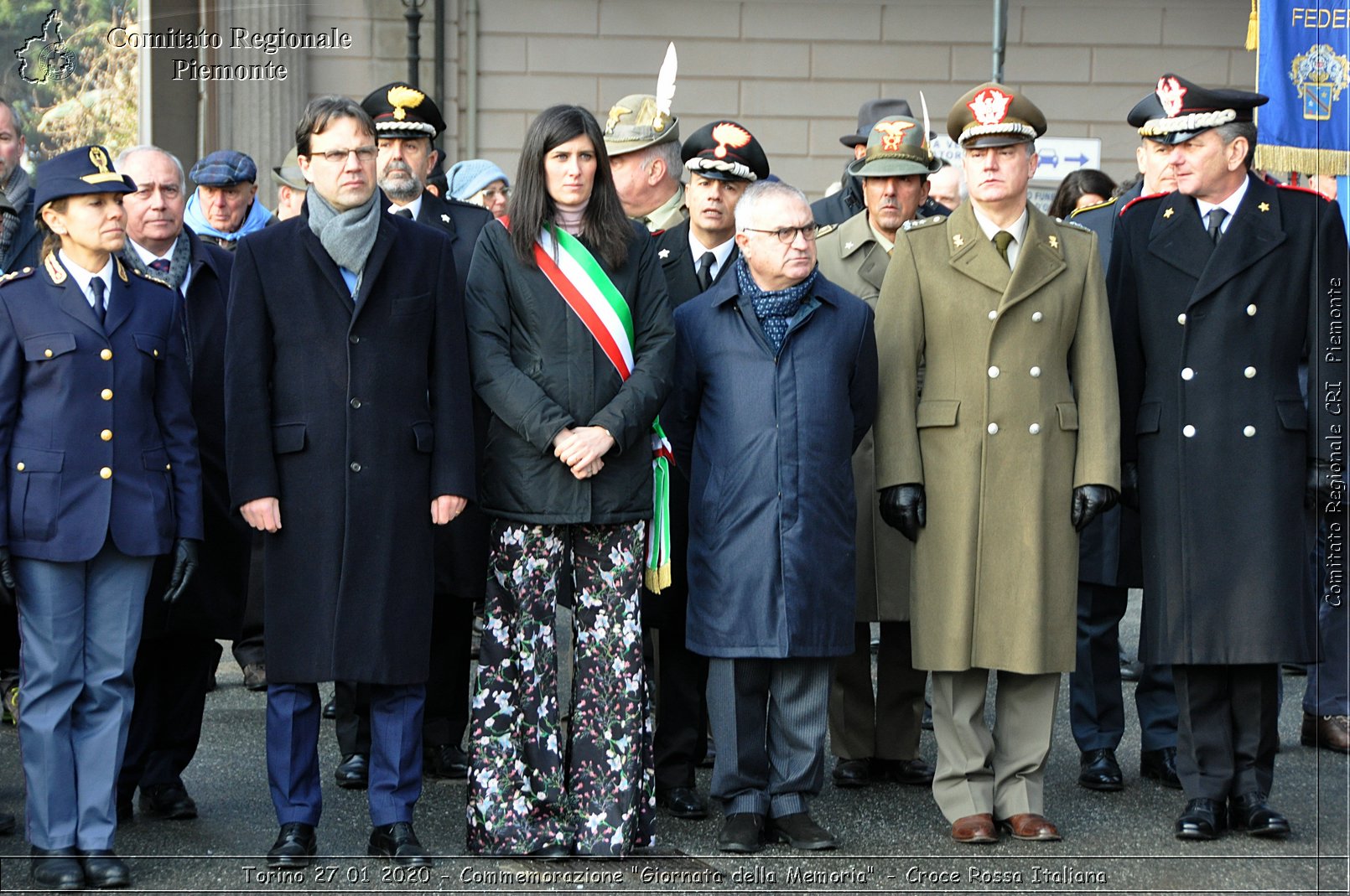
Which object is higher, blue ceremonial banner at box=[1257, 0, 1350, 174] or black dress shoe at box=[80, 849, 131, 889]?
blue ceremonial banner at box=[1257, 0, 1350, 174]

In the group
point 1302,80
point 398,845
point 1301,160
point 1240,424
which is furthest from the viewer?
point 1301,160

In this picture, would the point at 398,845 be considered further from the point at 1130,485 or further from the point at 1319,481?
the point at 1319,481

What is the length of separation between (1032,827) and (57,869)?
2.91 meters

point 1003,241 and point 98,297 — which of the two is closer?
point 98,297

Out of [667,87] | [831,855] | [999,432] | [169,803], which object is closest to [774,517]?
[999,432]

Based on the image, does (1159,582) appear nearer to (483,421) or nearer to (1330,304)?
(1330,304)

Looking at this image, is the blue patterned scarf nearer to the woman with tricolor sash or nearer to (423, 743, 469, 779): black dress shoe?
the woman with tricolor sash

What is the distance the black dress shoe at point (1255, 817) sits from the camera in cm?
544

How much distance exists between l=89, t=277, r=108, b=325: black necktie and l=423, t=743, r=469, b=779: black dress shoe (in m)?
2.02

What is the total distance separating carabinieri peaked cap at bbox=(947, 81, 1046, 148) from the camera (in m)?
5.41

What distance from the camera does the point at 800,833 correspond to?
532cm

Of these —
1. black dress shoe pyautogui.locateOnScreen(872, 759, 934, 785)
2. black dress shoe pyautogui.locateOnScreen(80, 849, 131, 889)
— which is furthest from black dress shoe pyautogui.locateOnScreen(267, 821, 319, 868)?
black dress shoe pyautogui.locateOnScreen(872, 759, 934, 785)

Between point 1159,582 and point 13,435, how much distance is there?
358 cm

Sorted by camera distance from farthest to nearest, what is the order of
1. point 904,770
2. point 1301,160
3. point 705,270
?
1. point 1301,160
2. point 904,770
3. point 705,270
